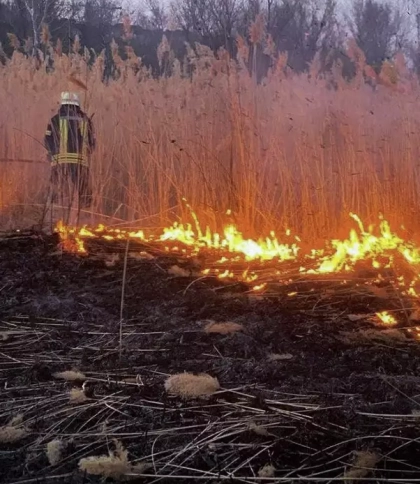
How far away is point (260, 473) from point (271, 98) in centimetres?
468

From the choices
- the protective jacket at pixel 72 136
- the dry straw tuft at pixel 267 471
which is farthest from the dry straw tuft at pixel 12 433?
the protective jacket at pixel 72 136

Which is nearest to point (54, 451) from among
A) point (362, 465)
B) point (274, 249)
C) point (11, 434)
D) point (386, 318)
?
point (11, 434)

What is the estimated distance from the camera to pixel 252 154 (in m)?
5.20

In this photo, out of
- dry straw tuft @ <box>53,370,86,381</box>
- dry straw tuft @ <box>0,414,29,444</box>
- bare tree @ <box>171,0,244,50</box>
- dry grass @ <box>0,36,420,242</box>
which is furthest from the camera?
bare tree @ <box>171,0,244,50</box>

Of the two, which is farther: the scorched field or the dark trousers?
the dark trousers

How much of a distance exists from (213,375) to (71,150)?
12.4 feet

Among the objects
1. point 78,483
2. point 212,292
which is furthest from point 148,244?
point 78,483

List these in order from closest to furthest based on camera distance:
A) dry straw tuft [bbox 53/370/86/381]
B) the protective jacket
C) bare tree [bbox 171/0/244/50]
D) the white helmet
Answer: dry straw tuft [bbox 53/370/86/381] < the protective jacket < the white helmet < bare tree [bbox 171/0/244/50]

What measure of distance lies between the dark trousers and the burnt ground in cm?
176

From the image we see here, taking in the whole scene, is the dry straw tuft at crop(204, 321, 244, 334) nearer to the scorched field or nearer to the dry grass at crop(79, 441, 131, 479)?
the scorched field

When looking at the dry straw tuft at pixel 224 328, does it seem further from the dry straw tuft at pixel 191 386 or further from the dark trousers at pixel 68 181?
the dark trousers at pixel 68 181

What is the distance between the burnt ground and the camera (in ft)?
6.07

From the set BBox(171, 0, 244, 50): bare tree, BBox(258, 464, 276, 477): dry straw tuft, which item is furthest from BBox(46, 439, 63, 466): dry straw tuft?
BBox(171, 0, 244, 50): bare tree

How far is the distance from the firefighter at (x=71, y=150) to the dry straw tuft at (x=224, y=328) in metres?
2.74
